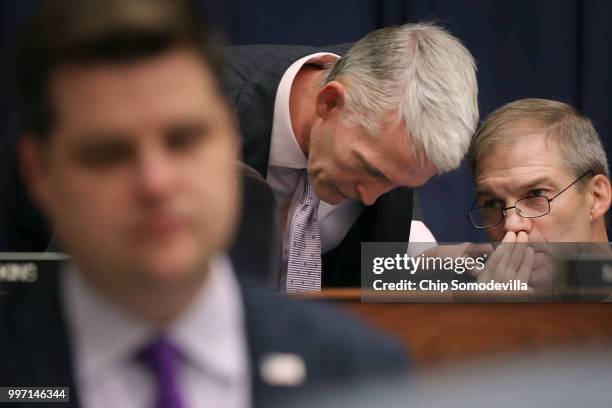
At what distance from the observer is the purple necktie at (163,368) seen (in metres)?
0.44

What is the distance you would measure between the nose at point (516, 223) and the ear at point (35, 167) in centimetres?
63

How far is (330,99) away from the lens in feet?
3.70

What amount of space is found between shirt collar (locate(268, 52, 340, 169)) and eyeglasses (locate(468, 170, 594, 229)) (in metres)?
0.24

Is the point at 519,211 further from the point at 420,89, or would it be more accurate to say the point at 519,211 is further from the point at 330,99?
the point at 330,99

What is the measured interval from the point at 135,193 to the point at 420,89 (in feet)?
2.25

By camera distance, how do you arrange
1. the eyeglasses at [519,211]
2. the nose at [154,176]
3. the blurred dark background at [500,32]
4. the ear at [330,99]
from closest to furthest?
the nose at [154,176] → the eyeglasses at [519,211] → the ear at [330,99] → the blurred dark background at [500,32]

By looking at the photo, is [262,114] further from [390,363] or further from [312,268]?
[390,363]

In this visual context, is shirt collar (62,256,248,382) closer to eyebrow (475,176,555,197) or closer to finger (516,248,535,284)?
finger (516,248,535,284)

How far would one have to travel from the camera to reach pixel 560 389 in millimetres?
546

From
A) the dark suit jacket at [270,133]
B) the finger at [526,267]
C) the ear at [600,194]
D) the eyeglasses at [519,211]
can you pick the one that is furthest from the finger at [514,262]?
the ear at [600,194]

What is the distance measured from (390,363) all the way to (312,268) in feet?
0.84

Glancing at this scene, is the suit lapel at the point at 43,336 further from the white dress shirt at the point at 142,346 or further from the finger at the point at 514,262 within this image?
the finger at the point at 514,262

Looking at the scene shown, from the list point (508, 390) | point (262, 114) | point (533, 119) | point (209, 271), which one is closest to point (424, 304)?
point (508, 390)

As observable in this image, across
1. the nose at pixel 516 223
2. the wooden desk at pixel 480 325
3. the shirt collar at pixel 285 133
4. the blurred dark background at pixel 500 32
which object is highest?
the blurred dark background at pixel 500 32
